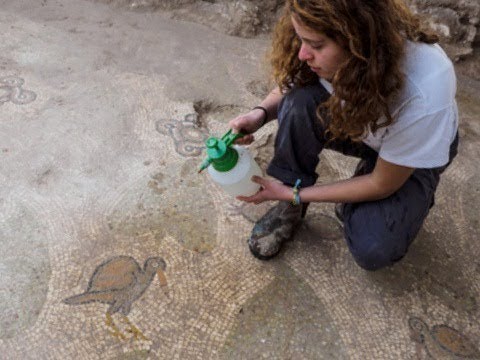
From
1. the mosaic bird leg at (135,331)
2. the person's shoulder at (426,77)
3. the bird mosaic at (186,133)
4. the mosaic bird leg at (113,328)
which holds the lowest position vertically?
the mosaic bird leg at (113,328)

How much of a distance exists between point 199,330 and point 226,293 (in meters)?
0.14

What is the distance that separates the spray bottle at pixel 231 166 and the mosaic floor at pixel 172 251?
31 cm

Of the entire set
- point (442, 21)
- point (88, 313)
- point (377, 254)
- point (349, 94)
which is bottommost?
point (88, 313)

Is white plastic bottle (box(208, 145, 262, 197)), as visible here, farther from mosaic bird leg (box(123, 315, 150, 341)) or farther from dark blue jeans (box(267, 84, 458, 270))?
mosaic bird leg (box(123, 315, 150, 341))

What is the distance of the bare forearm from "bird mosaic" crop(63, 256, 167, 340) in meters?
0.53

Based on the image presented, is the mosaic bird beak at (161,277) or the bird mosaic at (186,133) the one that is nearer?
the mosaic bird beak at (161,277)

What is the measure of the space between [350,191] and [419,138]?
0.82ft

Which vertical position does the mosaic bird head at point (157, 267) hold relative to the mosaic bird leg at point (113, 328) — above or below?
above

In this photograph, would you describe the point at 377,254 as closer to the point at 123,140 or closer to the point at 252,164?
the point at 252,164

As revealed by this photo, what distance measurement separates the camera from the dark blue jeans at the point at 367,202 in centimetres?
119

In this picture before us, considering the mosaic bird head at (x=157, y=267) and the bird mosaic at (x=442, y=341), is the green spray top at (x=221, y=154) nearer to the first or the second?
the mosaic bird head at (x=157, y=267)

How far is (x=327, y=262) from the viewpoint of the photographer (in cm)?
142

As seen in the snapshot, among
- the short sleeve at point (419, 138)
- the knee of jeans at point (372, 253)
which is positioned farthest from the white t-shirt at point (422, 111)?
the knee of jeans at point (372, 253)

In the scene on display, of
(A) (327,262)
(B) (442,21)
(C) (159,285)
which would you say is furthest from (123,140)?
(B) (442,21)
